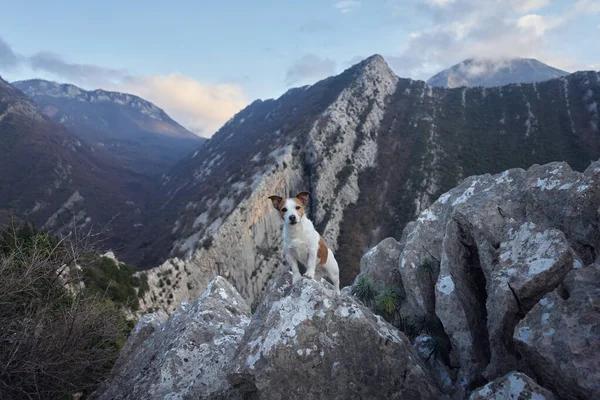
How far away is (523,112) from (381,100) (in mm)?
44059

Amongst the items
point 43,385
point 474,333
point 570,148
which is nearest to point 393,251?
point 474,333

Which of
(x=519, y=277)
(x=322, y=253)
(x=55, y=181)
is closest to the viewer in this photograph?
(x=519, y=277)

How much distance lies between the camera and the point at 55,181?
10900cm

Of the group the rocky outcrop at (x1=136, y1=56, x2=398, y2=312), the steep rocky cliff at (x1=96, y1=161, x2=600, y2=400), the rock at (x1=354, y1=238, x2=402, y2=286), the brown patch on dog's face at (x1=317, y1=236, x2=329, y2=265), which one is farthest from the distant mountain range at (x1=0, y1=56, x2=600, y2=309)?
the brown patch on dog's face at (x1=317, y1=236, x2=329, y2=265)

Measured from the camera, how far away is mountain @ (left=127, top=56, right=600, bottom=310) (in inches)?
2633

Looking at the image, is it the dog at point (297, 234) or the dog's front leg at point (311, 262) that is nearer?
the dog at point (297, 234)

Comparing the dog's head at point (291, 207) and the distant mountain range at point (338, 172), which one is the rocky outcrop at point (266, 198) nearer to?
the distant mountain range at point (338, 172)

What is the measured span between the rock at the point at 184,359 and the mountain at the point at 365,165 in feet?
138

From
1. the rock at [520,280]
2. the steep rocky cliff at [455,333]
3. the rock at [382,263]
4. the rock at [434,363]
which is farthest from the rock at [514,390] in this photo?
the rock at [382,263]

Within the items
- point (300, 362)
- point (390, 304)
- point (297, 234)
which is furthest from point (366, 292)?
point (300, 362)

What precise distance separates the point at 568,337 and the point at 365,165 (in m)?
91.8

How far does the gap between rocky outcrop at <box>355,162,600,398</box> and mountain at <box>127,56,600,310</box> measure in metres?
46.9

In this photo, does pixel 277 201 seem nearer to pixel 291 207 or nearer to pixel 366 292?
pixel 291 207

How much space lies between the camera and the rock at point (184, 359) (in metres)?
8.70
